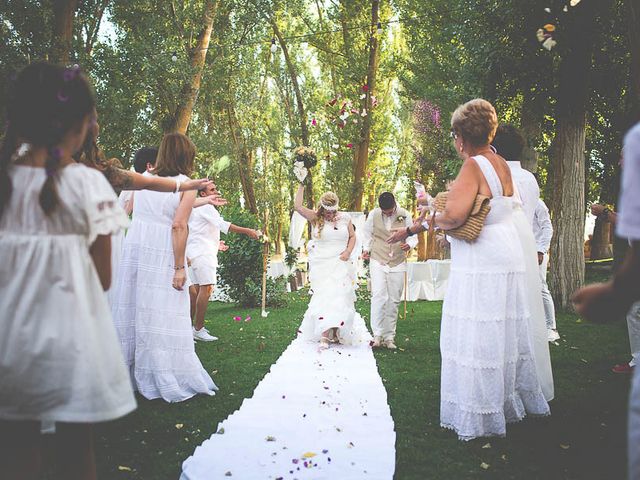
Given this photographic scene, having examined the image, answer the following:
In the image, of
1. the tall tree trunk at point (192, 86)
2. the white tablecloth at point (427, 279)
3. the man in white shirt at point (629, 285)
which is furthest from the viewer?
the tall tree trunk at point (192, 86)

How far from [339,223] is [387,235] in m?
0.79

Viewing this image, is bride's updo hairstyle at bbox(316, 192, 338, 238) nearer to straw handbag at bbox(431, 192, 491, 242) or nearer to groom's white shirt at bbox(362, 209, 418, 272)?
groom's white shirt at bbox(362, 209, 418, 272)

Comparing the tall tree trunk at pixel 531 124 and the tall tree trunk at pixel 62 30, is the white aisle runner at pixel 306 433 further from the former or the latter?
the tall tree trunk at pixel 62 30

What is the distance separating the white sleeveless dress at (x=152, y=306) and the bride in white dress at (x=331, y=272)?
3450mm

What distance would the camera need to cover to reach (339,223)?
8742 mm

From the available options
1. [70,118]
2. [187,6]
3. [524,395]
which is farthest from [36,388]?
[187,6]

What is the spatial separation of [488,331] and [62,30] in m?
11.0

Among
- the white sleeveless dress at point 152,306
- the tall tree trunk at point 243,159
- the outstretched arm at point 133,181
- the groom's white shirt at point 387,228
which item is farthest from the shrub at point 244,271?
the tall tree trunk at point 243,159

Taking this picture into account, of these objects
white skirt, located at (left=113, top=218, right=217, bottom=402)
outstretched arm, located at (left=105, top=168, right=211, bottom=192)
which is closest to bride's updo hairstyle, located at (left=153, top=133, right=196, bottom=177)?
white skirt, located at (left=113, top=218, right=217, bottom=402)

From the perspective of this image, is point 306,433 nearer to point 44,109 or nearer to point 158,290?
point 158,290

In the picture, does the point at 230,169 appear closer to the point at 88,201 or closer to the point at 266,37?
the point at 266,37

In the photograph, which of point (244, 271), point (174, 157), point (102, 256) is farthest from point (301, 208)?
point (102, 256)

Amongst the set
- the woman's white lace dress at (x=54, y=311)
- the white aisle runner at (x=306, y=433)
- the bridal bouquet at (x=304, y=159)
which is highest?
the bridal bouquet at (x=304, y=159)

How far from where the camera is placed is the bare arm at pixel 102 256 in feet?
7.50
